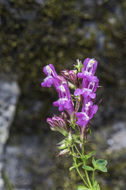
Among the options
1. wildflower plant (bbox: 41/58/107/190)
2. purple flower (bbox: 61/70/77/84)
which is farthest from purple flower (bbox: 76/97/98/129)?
purple flower (bbox: 61/70/77/84)

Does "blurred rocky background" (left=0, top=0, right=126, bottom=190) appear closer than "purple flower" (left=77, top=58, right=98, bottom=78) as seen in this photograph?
No

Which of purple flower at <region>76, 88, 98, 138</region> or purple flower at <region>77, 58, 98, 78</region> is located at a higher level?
purple flower at <region>77, 58, 98, 78</region>

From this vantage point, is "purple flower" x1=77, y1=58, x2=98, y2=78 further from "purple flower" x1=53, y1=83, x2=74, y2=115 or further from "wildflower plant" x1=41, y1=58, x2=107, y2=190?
"purple flower" x1=53, y1=83, x2=74, y2=115

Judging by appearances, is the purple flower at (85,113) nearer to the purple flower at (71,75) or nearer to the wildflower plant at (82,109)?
the wildflower plant at (82,109)

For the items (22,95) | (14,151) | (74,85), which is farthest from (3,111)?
(74,85)

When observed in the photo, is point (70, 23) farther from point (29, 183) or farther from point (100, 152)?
point (29, 183)

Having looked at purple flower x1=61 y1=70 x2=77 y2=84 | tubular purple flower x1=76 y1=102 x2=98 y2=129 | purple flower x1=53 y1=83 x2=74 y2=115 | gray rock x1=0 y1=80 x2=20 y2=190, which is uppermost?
gray rock x1=0 y1=80 x2=20 y2=190

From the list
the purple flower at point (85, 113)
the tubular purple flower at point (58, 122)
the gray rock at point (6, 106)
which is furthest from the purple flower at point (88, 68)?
the gray rock at point (6, 106)
